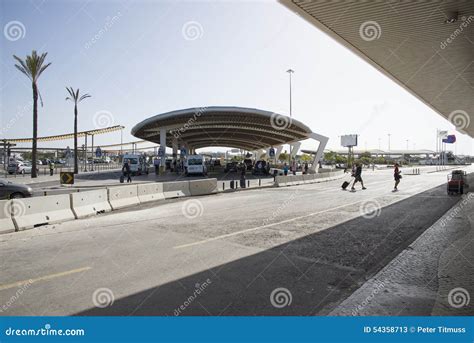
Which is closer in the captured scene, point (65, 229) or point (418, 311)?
point (418, 311)

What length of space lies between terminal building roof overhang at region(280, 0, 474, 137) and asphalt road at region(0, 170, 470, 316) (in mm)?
6333

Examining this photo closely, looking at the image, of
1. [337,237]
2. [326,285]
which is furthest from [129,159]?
[326,285]

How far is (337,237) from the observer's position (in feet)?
27.8

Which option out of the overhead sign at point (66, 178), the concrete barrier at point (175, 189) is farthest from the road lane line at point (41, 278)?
the overhead sign at point (66, 178)

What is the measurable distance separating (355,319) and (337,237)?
15.0 ft

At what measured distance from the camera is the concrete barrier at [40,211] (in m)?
9.58

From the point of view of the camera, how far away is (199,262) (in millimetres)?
6320

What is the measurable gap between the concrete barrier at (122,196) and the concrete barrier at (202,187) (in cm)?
442

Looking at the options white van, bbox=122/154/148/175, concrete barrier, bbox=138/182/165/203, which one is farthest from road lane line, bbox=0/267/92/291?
white van, bbox=122/154/148/175

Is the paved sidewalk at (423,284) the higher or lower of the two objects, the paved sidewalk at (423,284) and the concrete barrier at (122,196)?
the lower

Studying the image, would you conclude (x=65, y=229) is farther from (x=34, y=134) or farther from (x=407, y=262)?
(x=34, y=134)

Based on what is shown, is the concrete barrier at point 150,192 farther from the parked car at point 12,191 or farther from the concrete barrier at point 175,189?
the parked car at point 12,191

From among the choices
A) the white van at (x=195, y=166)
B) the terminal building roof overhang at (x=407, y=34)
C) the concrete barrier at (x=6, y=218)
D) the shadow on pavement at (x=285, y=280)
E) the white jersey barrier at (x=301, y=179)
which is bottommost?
the shadow on pavement at (x=285, y=280)

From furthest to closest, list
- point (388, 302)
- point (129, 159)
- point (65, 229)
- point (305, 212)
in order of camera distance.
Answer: point (129, 159) → point (305, 212) → point (65, 229) → point (388, 302)
